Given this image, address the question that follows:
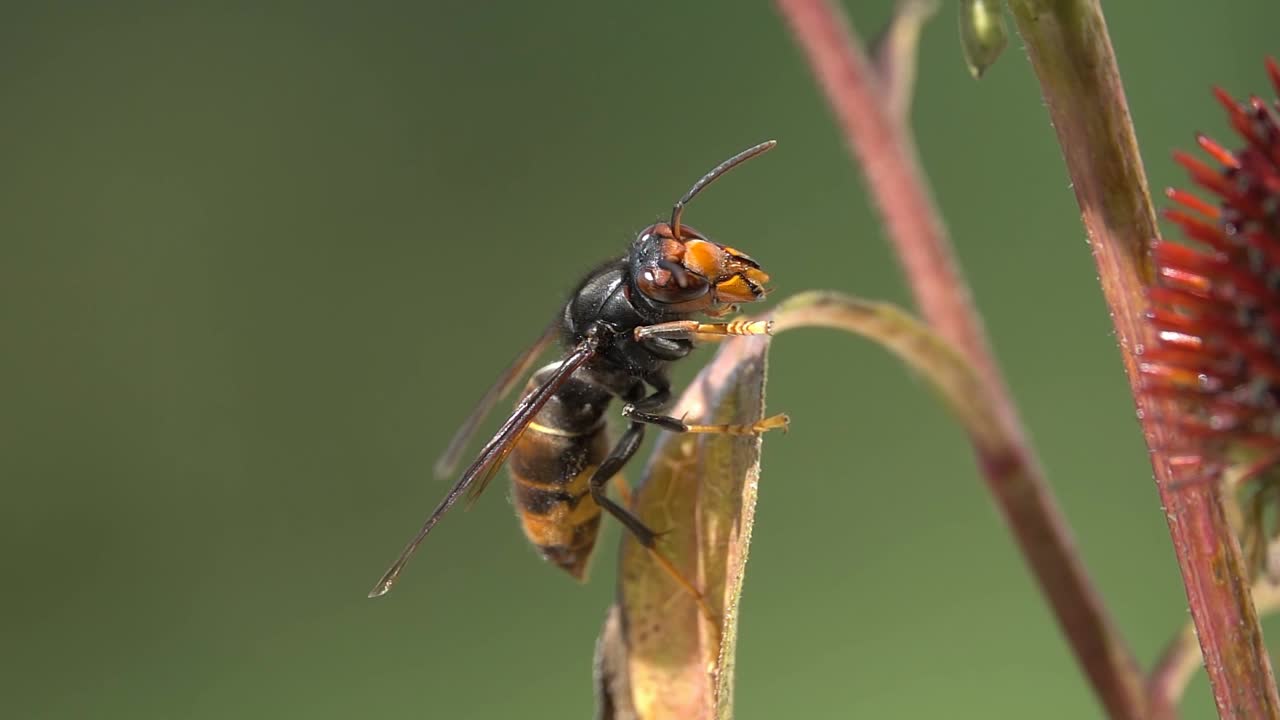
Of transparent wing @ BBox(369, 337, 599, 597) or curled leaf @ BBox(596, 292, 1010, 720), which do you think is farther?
transparent wing @ BBox(369, 337, 599, 597)

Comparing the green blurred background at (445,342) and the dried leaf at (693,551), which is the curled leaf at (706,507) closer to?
the dried leaf at (693,551)

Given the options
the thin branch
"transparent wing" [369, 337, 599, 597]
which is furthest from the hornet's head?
the thin branch

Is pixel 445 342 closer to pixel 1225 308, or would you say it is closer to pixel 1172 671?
pixel 1172 671

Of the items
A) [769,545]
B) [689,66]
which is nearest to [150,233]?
[689,66]

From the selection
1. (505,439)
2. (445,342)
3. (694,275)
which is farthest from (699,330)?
(445,342)

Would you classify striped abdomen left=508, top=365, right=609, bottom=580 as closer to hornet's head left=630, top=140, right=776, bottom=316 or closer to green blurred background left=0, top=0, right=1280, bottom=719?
hornet's head left=630, top=140, right=776, bottom=316

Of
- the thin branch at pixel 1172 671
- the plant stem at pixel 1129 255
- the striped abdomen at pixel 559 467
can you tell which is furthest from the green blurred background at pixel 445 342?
the plant stem at pixel 1129 255

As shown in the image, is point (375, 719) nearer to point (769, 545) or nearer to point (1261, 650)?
point (769, 545)
